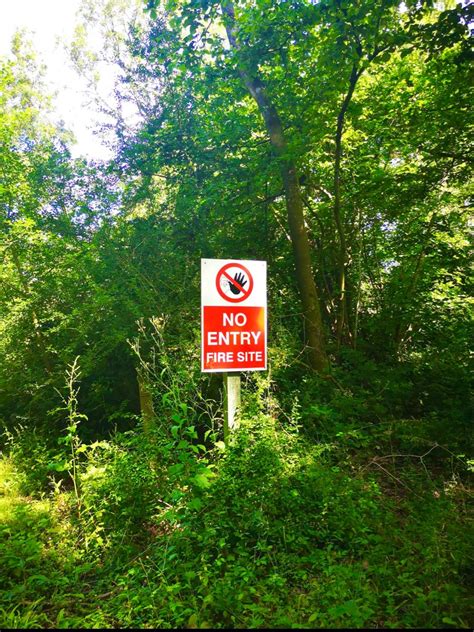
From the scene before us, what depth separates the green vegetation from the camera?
2803 mm

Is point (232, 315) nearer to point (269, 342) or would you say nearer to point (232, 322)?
point (232, 322)

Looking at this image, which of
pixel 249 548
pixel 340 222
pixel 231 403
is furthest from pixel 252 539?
pixel 340 222

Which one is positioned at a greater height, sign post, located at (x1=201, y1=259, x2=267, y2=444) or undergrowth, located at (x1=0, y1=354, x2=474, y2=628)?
sign post, located at (x1=201, y1=259, x2=267, y2=444)

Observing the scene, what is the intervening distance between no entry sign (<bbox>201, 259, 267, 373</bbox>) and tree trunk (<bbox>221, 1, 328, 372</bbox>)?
237 centimetres

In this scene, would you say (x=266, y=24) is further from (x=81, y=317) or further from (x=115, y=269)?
(x=81, y=317)

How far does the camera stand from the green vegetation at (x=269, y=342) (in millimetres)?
2803

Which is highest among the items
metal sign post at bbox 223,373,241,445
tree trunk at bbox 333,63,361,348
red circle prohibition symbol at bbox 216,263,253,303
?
tree trunk at bbox 333,63,361,348

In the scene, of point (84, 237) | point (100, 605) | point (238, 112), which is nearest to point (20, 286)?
point (84, 237)

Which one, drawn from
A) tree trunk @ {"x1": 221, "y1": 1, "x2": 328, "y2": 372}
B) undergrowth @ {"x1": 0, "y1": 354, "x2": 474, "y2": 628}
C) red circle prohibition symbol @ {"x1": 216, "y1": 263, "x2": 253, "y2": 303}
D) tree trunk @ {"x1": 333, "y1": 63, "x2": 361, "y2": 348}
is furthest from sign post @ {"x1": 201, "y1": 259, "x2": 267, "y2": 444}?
tree trunk @ {"x1": 333, "y1": 63, "x2": 361, "y2": 348}

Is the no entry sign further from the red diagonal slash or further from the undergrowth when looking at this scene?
the undergrowth

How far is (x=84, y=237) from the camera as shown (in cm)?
898

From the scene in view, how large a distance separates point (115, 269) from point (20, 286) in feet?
8.60

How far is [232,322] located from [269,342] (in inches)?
84.8

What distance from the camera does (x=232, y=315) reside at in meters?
3.78
